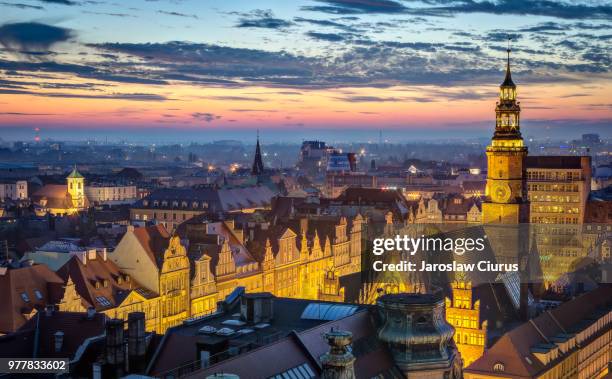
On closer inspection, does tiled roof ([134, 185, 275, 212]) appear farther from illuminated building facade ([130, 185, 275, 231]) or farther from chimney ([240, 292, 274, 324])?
chimney ([240, 292, 274, 324])

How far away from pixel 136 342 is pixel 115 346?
314 cm

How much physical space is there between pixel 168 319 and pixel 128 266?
588 centimetres

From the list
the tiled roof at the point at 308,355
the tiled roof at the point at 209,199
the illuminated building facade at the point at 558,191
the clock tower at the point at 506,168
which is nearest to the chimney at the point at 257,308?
the tiled roof at the point at 308,355

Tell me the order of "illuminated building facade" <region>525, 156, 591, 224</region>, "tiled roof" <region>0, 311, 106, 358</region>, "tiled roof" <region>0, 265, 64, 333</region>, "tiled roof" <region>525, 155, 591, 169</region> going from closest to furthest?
1. "tiled roof" <region>0, 311, 106, 358</region>
2. "tiled roof" <region>0, 265, 64, 333</region>
3. "illuminated building facade" <region>525, 156, 591, 224</region>
4. "tiled roof" <region>525, 155, 591, 169</region>

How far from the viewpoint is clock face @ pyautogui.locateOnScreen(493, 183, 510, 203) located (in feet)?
350

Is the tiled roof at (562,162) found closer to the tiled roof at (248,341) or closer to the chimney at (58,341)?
the tiled roof at (248,341)

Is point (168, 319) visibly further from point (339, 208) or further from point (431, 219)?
point (431, 219)

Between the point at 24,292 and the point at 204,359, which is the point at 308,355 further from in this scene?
the point at 24,292

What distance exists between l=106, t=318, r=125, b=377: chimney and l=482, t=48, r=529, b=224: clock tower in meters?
70.0

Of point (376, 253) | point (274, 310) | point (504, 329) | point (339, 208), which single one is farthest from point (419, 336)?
point (339, 208)

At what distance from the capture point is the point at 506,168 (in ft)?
352

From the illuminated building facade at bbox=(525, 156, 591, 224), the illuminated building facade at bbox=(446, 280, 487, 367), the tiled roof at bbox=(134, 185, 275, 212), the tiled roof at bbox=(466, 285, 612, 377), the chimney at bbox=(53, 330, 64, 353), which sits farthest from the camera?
the tiled roof at bbox=(134, 185, 275, 212)

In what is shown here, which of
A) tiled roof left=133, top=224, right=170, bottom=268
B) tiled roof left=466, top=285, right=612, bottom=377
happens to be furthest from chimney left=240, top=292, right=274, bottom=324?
tiled roof left=133, top=224, right=170, bottom=268

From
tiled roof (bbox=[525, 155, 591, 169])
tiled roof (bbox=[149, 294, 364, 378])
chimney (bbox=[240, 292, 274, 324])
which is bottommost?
tiled roof (bbox=[149, 294, 364, 378])
